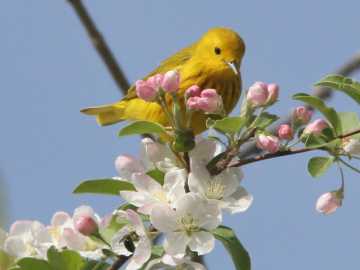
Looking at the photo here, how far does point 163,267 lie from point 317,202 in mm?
682

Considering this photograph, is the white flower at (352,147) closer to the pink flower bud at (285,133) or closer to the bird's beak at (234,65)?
the pink flower bud at (285,133)

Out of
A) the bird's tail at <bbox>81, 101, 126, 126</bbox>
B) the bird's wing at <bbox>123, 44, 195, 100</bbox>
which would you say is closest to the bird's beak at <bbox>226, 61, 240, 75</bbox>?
the bird's wing at <bbox>123, 44, 195, 100</bbox>

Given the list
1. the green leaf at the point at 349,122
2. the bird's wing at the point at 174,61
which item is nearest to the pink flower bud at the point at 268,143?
the green leaf at the point at 349,122

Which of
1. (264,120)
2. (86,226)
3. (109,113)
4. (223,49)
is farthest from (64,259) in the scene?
(109,113)

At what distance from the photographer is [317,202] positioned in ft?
10.2

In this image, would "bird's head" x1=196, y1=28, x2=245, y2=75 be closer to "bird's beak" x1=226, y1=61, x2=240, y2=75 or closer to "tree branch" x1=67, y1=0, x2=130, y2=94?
"bird's beak" x1=226, y1=61, x2=240, y2=75

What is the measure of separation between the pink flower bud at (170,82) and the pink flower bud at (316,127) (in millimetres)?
480

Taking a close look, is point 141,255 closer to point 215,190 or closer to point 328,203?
point 215,190

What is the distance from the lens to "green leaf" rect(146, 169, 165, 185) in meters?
3.03

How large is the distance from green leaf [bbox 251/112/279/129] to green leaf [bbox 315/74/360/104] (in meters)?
0.20

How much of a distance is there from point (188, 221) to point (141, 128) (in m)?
0.37

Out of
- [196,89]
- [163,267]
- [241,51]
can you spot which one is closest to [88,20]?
[241,51]

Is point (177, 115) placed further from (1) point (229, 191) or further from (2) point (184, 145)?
(1) point (229, 191)

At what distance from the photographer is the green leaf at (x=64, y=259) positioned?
2.69m
